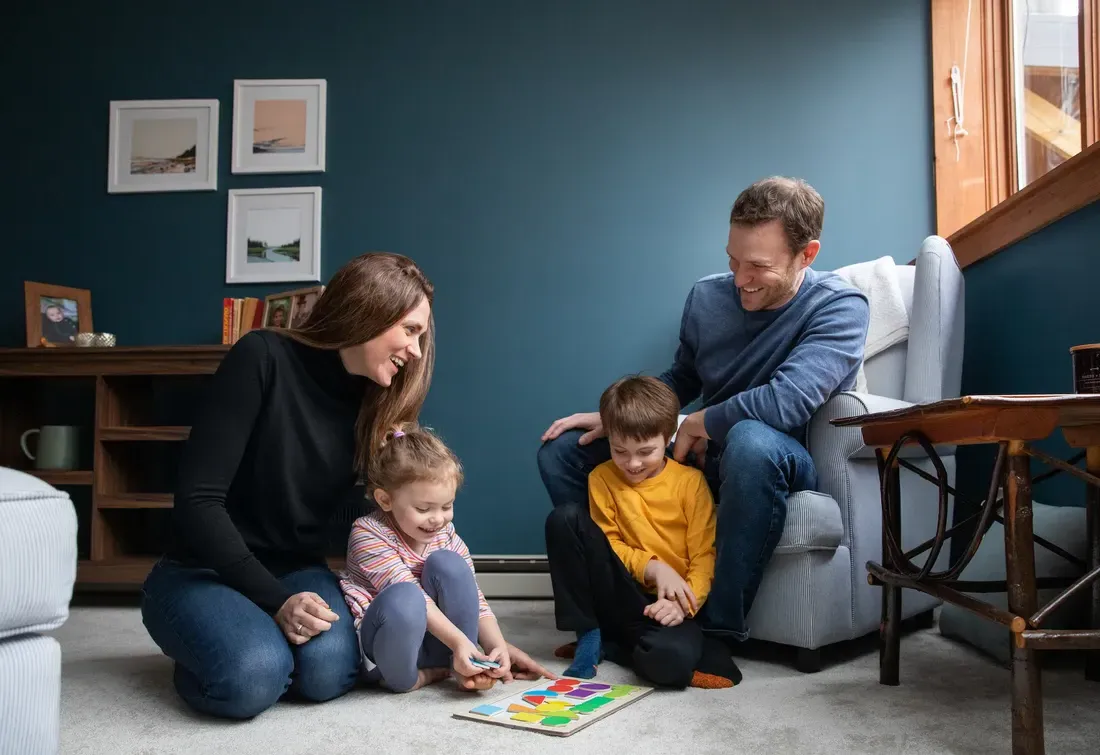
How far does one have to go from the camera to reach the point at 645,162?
124 inches

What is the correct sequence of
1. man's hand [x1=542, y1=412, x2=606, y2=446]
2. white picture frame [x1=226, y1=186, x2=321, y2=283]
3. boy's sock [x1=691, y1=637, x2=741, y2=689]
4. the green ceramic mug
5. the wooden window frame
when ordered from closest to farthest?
boy's sock [x1=691, y1=637, x2=741, y2=689] → man's hand [x1=542, y1=412, x2=606, y2=446] → the wooden window frame → the green ceramic mug → white picture frame [x1=226, y1=186, x2=321, y2=283]

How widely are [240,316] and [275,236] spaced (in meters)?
0.33

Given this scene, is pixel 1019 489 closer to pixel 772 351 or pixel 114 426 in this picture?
pixel 772 351

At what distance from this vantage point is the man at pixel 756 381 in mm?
1836

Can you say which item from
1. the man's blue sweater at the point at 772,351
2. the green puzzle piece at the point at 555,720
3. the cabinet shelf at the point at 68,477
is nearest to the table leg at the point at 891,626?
the man's blue sweater at the point at 772,351

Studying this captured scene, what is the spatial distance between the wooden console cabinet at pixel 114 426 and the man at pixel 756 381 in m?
1.50

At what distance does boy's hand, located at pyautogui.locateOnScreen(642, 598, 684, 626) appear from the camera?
1759 mm

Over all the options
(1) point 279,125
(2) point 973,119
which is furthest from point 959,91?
(1) point 279,125

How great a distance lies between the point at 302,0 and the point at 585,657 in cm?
264

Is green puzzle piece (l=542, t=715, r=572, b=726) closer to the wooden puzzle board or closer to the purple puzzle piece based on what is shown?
the wooden puzzle board

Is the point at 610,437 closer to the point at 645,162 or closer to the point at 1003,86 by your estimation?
the point at 645,162

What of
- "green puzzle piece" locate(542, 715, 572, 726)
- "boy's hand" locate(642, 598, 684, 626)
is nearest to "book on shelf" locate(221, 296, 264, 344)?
"boy's hand" locate(642, 598, 684, 626)

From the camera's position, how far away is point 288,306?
304cm

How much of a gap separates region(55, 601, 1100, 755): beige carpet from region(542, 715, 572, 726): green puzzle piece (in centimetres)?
3
